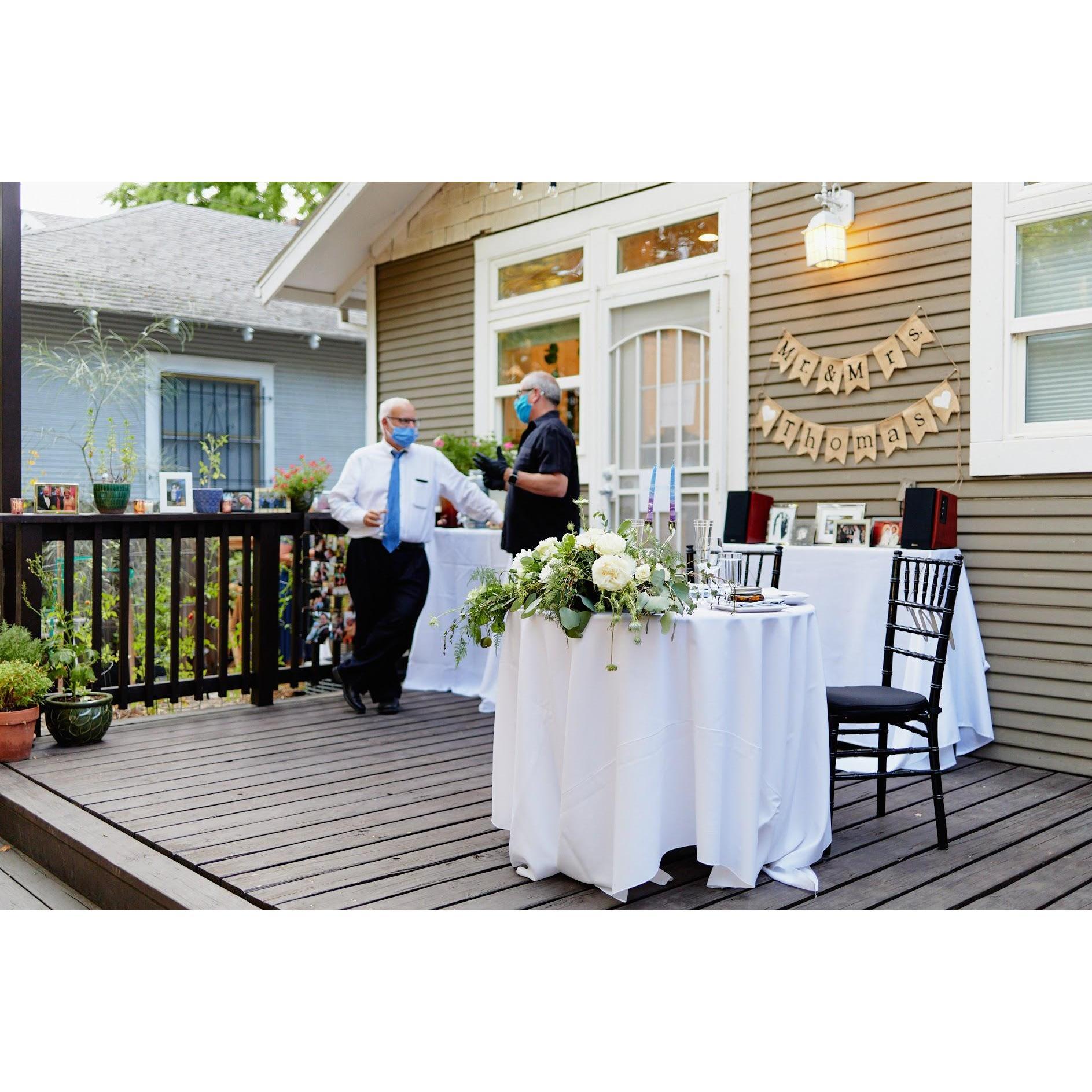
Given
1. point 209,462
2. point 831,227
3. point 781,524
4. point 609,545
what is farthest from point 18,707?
point 209,462

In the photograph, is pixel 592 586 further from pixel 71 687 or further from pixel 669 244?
pixel 669 244

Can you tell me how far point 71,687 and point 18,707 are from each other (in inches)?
12.3

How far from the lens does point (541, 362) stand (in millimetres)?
6816

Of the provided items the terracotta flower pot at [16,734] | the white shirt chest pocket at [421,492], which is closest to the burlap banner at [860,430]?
the white shirt chest pocket at [421,492]

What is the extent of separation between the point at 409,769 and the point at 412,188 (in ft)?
15.9

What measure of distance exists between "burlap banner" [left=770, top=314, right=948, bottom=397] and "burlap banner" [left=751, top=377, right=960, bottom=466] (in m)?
0.05

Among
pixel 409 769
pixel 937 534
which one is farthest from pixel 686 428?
pixel 409 769

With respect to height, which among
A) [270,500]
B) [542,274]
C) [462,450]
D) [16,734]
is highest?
[542,274]

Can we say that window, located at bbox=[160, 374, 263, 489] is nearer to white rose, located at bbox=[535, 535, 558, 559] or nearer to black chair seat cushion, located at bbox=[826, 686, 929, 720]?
white rose, located at bbox=[535, 535, 558, 559]

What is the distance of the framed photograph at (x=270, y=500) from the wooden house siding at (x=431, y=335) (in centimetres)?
A: 176

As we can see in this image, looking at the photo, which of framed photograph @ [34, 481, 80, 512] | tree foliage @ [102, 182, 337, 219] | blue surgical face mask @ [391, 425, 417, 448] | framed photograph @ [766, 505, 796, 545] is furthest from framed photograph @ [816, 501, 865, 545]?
tree foliage @ [102, 182, 337, 219]

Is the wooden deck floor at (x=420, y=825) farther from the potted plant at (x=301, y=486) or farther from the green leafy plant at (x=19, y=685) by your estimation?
the potted plant at (x=301, y=486)

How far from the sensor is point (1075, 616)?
435cm

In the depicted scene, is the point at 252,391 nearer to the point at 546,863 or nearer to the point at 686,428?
the point at 686,428
